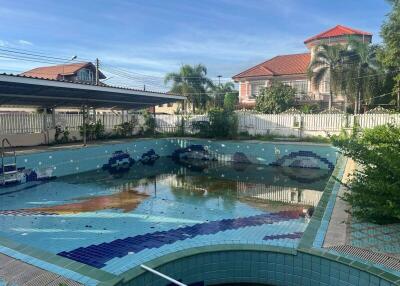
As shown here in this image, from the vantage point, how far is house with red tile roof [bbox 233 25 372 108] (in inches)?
1093

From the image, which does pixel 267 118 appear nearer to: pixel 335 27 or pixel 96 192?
pixel 96 192

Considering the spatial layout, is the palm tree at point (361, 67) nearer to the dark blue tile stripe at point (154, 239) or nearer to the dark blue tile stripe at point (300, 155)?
the dark blue tile stripe at point (300, 155)

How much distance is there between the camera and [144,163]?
51.7 ft

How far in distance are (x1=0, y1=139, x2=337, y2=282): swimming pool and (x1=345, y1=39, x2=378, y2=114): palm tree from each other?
10.6 metres

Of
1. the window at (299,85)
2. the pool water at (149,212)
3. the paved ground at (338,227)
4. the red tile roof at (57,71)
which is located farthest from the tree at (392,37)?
the red tile roof at (57,71)

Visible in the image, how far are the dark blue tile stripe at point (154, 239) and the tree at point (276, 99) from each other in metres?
19.0

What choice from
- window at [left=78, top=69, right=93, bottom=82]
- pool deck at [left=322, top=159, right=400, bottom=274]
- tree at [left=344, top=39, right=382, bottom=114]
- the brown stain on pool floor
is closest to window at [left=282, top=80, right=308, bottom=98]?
tree at [left=344, top=39, right=382, bottom=114]

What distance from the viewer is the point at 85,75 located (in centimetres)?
3503

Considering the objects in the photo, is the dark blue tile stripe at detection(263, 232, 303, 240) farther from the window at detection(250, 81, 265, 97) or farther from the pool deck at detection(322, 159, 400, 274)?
the window at detection(250, 81, 265, 97)

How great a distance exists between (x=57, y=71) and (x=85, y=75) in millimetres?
3252

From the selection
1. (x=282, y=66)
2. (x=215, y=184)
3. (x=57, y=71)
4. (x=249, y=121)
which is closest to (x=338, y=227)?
(x=215, y=184)

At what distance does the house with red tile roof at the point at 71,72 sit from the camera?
33.5 metres

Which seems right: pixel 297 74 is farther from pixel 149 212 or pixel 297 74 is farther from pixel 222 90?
pixel 149 212

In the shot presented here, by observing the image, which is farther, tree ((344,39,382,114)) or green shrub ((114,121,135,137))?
tree ((344,39,382,114))
